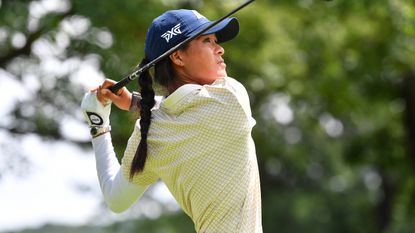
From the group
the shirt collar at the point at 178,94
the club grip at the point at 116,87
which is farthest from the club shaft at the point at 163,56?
the shirt collar at the point at 178,94

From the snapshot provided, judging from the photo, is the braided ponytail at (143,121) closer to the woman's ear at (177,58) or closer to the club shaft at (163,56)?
the club shaft at (163,56)

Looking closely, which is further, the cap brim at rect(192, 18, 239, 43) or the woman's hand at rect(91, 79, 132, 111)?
the woman's hand at rect(91, 79, 132, 111)

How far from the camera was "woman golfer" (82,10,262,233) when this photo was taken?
411 centimetres

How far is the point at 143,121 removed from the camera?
4203 millimetres

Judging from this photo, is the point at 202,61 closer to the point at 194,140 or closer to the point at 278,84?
the point at 194,140

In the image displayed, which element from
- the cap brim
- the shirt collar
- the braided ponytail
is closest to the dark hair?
the braided ponytail

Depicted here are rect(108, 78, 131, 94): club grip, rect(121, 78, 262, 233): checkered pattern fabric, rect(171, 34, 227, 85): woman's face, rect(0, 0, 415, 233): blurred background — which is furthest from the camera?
rect(0, 0, 415, 233): blurred background

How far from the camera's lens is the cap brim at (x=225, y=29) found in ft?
14.0

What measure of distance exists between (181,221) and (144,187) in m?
20.2

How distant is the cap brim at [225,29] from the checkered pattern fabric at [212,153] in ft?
0.70

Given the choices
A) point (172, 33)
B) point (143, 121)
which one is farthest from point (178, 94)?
point (172, 33)

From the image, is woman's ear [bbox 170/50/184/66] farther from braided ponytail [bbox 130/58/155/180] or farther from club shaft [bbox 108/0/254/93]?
braided ponytail [bbox 130/58/155/180]

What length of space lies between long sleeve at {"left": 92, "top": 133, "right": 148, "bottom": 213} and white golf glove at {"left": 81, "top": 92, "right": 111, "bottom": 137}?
0.04 metres

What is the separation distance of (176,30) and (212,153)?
500mm
